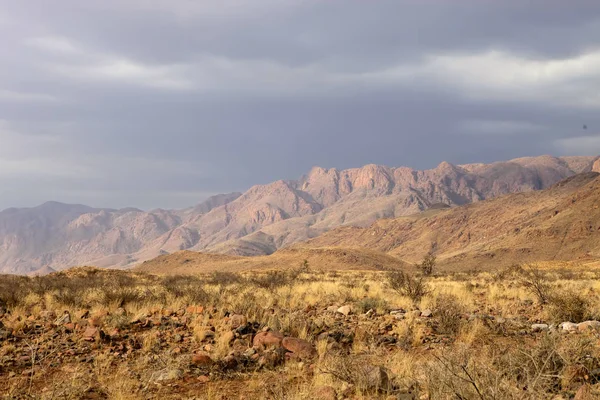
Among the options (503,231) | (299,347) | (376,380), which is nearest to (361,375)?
(376,380)

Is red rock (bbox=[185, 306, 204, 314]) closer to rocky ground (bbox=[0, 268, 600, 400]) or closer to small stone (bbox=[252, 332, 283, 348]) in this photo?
rocky ground (bbox=[0, 268, 600, 400])

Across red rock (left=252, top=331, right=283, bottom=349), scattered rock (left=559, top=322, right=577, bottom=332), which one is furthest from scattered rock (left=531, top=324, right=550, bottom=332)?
red rock (left=252, top=331, right=283, bottom=349)

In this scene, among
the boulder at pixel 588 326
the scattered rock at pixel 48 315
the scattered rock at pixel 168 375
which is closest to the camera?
the scattered rock at pixel 168 375

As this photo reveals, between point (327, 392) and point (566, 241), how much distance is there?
108859mm

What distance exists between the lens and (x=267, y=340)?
30.7ft

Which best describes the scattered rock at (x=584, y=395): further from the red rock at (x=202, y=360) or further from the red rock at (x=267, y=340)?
the red rock at (x=202, y=360)

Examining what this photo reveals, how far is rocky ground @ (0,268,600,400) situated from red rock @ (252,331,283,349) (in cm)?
2

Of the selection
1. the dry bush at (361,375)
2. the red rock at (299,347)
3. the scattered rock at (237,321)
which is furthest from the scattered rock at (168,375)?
the scattered rock at (237,321)

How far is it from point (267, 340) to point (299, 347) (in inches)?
29.1

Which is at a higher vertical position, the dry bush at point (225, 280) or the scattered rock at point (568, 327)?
the scattered rock at point (568, 327)

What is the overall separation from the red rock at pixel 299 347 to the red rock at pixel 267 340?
139 mm

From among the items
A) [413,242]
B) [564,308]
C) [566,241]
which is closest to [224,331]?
[564,308]

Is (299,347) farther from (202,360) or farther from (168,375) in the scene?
(168,375)

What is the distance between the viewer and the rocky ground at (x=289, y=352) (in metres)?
6.43
